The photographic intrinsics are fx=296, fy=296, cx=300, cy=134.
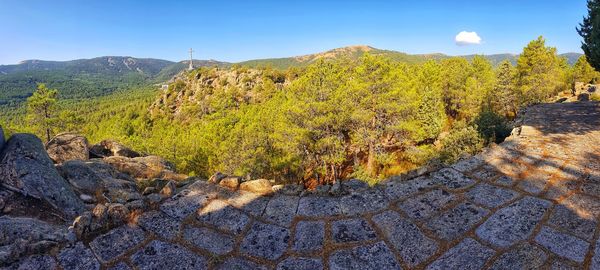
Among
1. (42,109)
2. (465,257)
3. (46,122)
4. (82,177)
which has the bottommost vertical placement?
(46,122)

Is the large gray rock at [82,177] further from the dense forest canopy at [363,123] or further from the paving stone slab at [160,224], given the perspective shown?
the dense forest canopy at [363,123]

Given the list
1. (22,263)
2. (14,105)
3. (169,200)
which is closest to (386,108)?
(169,200)

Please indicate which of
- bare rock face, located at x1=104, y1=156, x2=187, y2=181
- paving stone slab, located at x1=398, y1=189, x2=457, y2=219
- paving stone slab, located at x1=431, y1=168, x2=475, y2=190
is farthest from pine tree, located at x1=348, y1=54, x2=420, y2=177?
paving stone slab, located at x1=398, y1=189, x2=457, y2=219

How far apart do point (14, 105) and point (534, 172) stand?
219 metres

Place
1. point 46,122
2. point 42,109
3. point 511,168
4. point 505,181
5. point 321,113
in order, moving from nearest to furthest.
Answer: point 505,181, point 511,168, point 321,113, point 46,122, point 42,109

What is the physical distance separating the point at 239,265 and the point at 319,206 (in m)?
1.54

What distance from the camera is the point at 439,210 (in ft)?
13.9

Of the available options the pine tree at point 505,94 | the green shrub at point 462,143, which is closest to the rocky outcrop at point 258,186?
the green shrub at point 462,143

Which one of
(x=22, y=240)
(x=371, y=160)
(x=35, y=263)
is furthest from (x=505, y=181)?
(x=371, y=160)

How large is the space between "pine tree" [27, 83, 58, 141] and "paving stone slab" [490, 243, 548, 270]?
3151cm

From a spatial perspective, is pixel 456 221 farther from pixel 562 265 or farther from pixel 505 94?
pixel 505 94

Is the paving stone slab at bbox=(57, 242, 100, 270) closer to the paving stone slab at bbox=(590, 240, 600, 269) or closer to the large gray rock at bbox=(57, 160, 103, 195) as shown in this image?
the large gray rock at bbox=(57, 160, 103, 195)

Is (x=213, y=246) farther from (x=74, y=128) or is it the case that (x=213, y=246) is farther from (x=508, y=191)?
(x=74, y=128)

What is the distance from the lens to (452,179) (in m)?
5.17
